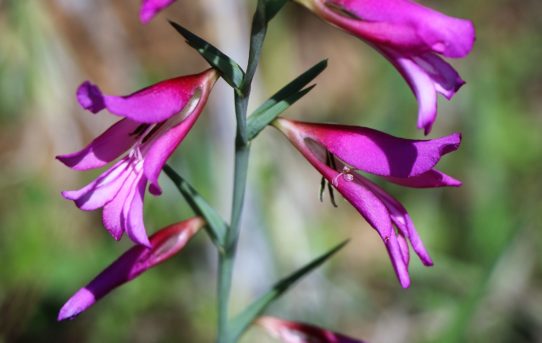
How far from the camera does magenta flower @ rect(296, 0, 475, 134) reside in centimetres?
116

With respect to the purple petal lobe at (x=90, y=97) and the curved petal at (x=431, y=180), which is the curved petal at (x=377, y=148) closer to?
the curved petal at (x=431, y=180)

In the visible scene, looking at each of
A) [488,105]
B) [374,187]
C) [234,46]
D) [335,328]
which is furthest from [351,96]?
[374,187]

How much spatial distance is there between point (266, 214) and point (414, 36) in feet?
7.13

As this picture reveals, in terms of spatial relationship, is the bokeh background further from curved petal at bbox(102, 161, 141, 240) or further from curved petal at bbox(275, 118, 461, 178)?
curved petal at bbox(275, 118, 461, 178)

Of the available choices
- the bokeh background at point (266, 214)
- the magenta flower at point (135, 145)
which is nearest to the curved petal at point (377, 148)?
the magenta flower at point (135, 145)

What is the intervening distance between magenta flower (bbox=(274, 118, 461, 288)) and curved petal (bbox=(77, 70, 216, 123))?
232 millimetres

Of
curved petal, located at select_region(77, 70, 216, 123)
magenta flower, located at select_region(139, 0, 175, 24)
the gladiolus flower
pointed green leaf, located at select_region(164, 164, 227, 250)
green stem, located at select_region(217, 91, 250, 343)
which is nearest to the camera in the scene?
magenta flower, located at select_region(139, 0, 175, 24)

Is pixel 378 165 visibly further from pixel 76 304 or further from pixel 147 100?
pixel 76 304

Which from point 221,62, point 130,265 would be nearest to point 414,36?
point 221,62

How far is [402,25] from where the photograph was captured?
47.1 inches

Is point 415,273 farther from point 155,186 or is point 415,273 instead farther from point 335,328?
point 155,186

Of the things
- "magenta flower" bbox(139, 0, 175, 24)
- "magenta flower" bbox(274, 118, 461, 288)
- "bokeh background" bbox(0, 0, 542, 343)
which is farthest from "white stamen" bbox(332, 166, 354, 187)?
"bokeh background" bbox(0, 0, 542, 343)

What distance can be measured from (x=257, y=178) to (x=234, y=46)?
1.91 ft

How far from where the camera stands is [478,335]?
3.06 meters
